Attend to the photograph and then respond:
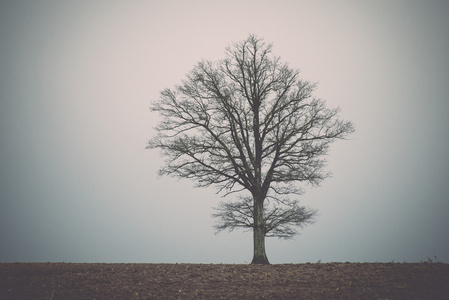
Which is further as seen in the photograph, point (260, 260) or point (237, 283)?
point (260, 260)

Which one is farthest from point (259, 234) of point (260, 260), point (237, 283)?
point (237, 283)

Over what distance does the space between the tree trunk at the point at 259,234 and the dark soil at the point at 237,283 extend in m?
3.13

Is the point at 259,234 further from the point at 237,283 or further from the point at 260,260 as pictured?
the point at 237,283

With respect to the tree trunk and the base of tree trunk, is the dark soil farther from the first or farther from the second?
the tree trunk

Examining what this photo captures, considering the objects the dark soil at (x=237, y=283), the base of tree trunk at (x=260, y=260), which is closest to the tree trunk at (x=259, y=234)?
the base of tree trunk at (x=260, y=260)

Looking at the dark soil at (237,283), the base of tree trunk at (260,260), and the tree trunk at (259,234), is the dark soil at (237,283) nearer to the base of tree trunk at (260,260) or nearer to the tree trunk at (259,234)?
the base of tree trunk at (260,260)

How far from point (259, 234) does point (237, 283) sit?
5.38 m

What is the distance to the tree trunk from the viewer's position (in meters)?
11.9

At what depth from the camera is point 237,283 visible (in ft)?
23.5

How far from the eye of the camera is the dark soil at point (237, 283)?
6.27 metres

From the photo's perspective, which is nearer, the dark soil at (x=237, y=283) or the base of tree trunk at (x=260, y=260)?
the dark soil at (x=237, y=283)

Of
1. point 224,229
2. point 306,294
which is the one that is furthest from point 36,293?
point 224,229

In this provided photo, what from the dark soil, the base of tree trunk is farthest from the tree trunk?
the dark soil

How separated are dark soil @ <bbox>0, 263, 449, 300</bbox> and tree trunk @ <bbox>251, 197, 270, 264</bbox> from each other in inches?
123
